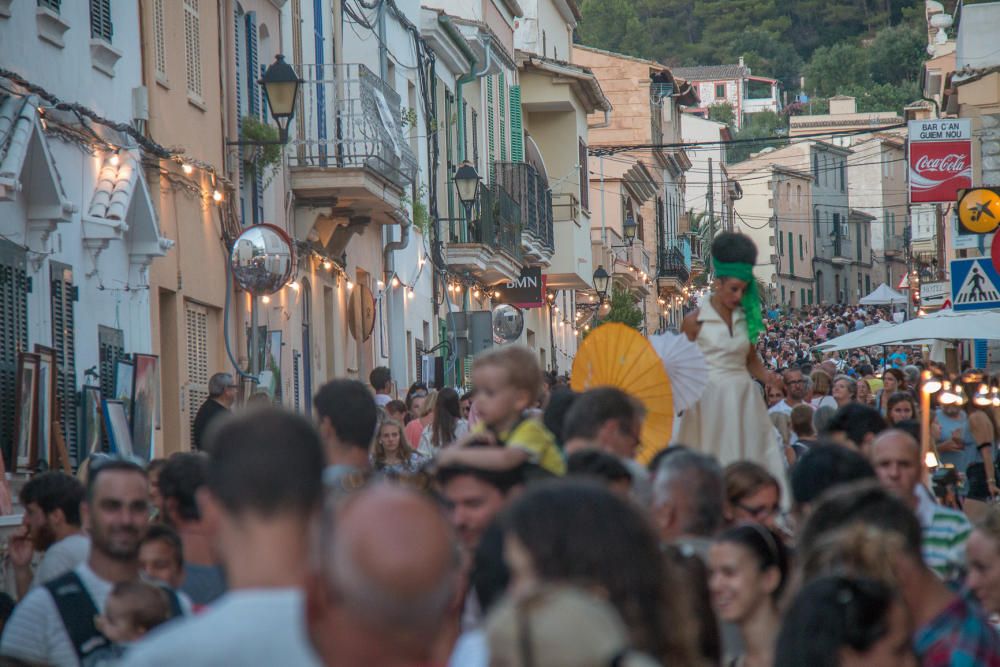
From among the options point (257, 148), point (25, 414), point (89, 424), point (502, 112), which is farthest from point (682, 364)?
point (502, 112)

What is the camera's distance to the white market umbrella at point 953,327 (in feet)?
69.9

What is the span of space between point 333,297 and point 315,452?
20.2 m

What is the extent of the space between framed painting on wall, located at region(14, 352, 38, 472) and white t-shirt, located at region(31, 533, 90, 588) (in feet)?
16.0

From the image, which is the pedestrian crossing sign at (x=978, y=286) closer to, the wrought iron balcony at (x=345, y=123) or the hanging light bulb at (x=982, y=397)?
the hanging light bulb at (x=982, y=397)

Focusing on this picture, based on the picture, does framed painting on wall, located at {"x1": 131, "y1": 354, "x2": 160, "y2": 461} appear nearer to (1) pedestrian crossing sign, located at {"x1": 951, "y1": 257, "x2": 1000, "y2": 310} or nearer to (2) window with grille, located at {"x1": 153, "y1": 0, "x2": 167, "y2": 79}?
(2) window with grille, located at {"x1": 153, "y1": 0, "x2": 167, "y2": 79}

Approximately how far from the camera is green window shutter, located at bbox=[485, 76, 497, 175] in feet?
122

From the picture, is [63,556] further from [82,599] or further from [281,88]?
[281,88]

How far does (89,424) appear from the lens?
14.3 m

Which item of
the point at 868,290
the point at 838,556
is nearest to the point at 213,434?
the point at 838,556

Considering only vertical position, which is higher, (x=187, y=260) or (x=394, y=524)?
(x=187, y=260)

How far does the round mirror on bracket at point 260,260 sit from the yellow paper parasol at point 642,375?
287 inches

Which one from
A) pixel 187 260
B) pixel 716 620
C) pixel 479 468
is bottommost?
pixel 716 620

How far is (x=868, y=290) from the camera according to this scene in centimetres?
13650

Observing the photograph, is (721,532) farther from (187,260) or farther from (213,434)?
(187,260)
